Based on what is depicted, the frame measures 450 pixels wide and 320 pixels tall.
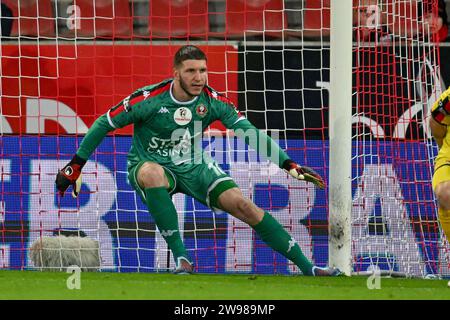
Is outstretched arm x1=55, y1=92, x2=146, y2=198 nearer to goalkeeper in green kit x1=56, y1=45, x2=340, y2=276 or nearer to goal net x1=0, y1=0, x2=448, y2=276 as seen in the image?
goalkeeper in green kit x1=56, y1=45, x2=340, y2=276

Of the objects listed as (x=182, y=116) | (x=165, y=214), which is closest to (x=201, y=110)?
(x=182, y=116)

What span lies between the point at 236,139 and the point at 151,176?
2075 mm

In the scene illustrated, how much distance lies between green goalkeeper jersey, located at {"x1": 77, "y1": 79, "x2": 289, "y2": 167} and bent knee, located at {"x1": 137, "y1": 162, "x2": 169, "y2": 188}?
221 millimetres

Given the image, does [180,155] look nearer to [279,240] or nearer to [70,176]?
[70,176]

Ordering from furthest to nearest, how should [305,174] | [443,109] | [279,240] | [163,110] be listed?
[163,110], [279,240], [305,174], [443,109]

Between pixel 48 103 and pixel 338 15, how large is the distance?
3005 millimetres

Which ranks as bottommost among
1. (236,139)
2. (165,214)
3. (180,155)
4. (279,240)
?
(279,240)

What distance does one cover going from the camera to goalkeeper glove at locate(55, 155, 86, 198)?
773cm

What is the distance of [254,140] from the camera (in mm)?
7875

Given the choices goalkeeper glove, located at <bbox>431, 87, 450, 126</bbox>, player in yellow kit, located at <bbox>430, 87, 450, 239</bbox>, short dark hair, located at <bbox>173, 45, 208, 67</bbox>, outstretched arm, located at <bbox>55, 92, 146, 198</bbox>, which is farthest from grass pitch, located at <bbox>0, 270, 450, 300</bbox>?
short dark hair, located at <bbox>173, 45, 208, 67</bbox>

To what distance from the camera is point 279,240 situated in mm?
7875

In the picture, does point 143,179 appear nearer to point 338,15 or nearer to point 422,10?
point 338,15

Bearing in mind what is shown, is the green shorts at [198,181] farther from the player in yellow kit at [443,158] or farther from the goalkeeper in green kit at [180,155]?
the player in yellow kit at [443,158]
